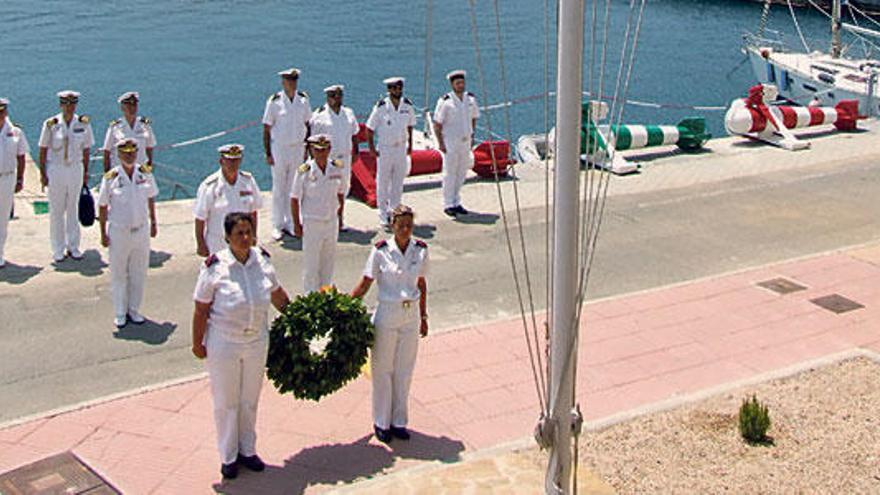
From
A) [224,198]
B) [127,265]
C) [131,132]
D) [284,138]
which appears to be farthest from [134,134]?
[224,198]

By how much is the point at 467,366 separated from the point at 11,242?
6.34m

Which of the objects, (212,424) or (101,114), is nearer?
(212,424)

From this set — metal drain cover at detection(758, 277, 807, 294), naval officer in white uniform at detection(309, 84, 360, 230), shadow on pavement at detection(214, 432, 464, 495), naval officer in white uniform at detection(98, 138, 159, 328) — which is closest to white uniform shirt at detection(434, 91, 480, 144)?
naval officer in white uniform at detection(309, 84, 360, 230)

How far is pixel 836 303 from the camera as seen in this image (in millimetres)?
12352

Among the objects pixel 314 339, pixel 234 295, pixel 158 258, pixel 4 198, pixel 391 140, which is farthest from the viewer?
pixel 391 140

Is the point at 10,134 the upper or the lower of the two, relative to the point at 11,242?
upper

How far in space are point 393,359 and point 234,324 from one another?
4.61 ft

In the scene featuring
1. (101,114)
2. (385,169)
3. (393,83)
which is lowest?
(101,114)

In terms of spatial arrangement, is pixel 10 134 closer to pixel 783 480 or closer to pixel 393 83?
pixel 393 83

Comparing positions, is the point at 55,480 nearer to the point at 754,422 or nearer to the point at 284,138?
the point at 754,422

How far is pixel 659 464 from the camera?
27.6 feet

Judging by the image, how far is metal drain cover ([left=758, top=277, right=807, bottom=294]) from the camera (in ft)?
41.7

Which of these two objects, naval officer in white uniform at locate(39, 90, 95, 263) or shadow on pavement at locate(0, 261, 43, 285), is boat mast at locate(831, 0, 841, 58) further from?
shadow on pavement at locate(0, 261, 43, 285)

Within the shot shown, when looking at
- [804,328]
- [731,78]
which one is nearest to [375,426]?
[804,328]
